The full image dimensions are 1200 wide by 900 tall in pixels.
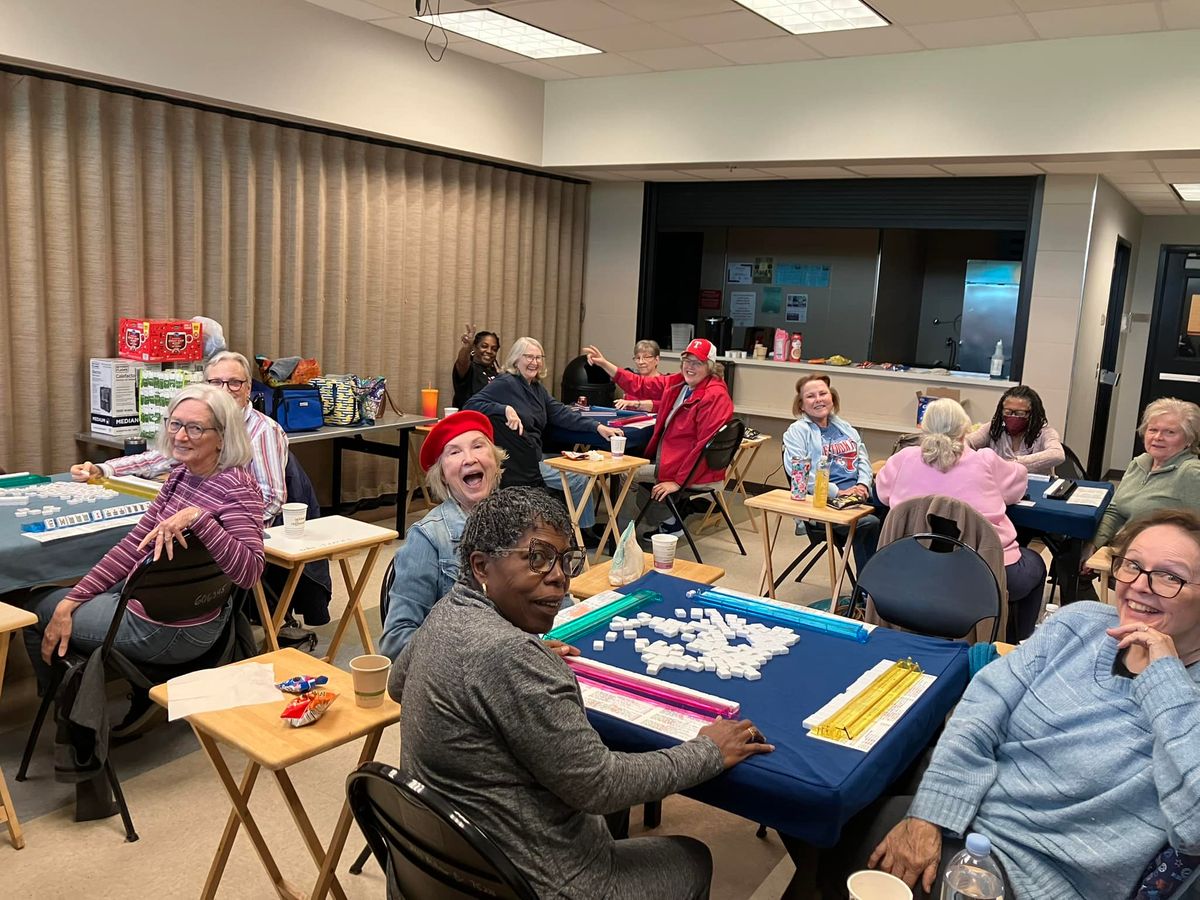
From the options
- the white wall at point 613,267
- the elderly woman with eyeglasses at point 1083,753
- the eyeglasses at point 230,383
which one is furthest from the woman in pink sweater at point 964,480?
the white wall at point 613,267

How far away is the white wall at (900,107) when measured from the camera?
5.21m

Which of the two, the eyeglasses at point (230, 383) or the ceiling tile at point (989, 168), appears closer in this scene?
the eyeglasses at point (230, 383)

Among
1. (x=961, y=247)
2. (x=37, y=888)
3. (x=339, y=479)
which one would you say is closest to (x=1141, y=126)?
(x=961, y=247)

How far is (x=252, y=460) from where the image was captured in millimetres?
3809

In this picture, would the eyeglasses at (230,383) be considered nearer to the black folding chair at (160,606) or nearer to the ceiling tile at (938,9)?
the black folding chair at (160,606)

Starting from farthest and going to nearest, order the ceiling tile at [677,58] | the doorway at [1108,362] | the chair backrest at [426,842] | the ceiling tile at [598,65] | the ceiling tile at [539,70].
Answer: the doorway at [1108,362], the ceiling tile at [539,70], the ceiling tile at [598,65], the ceiling tile at [677,58], the chair backrest at [426,842]

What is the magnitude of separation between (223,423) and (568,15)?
336cm

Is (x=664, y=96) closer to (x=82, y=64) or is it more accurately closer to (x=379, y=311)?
(x=379, y=311)

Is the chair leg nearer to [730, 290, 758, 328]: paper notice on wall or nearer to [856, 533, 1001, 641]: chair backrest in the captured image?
[856, 533, 1001, 641]: chair backrest

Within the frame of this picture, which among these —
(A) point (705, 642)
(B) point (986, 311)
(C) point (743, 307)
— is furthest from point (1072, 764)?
(C) point (743, 307)

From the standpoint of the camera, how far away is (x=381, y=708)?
86.4 inches

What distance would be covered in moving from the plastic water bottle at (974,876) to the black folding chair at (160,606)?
2.16 meters

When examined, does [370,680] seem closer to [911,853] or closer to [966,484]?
[911,853]

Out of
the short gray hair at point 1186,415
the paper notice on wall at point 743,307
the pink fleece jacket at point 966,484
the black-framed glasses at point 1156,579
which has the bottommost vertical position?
the pink fleece jacket at point 966,484
